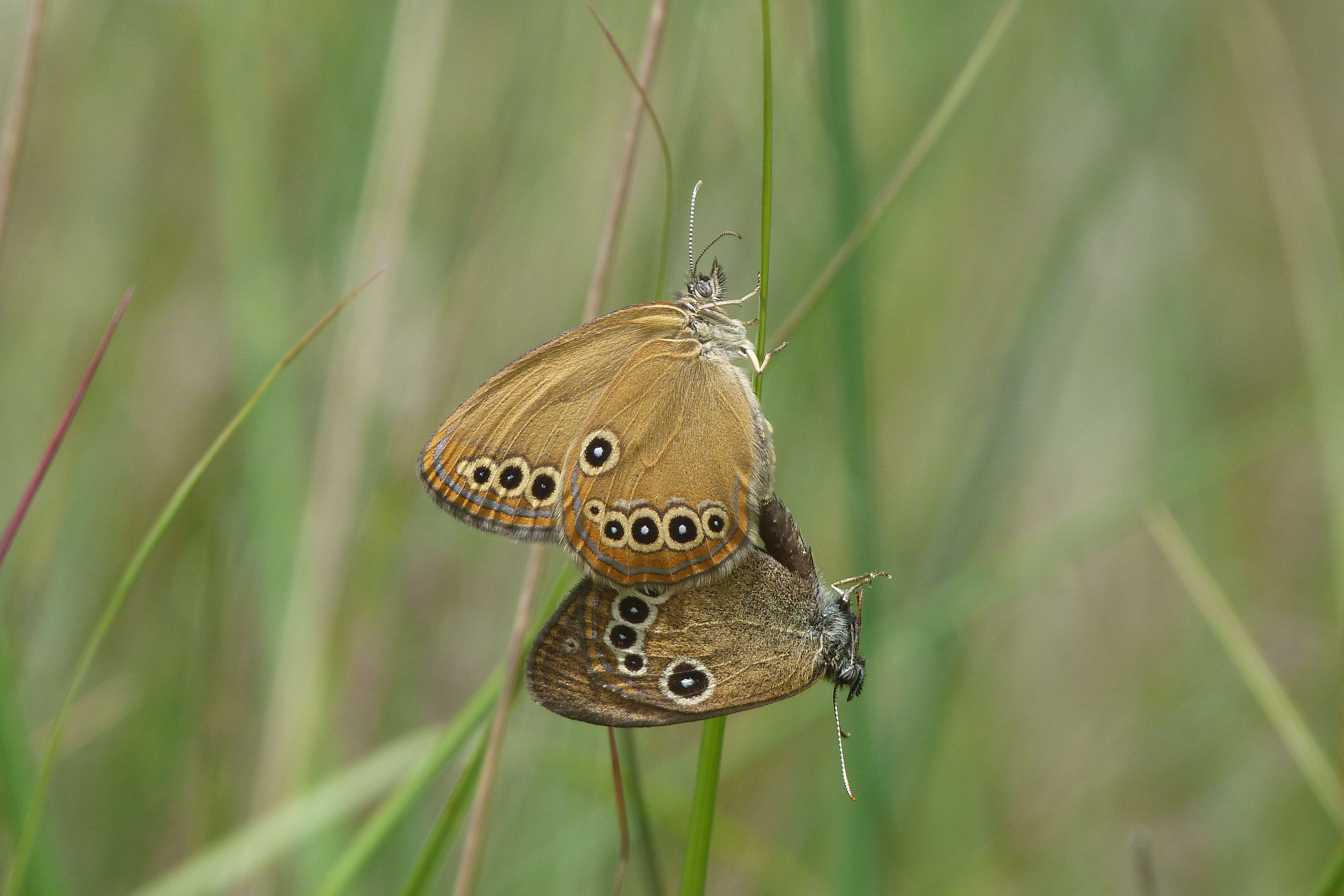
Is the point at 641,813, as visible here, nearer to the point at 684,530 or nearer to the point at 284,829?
the point at 684,530

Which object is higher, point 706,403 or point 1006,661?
point 706,403

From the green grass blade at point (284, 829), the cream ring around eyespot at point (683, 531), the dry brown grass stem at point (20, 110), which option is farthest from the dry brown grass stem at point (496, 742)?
the dry brown grass stem at point (20, 110)

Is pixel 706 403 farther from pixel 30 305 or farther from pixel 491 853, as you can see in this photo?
pixel 30 305

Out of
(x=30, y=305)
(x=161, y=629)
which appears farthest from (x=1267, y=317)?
(x=30, y=305)

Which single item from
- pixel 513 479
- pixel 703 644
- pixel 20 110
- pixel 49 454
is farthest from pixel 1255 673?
pixel 20 110

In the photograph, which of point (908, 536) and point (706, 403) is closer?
point (706, 403)

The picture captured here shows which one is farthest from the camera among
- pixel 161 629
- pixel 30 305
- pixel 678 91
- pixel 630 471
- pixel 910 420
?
pixel 910 420

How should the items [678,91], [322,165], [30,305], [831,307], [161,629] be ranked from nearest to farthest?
[831,307] → [678,91] → [161,629] → [322,165] → [30,305]
